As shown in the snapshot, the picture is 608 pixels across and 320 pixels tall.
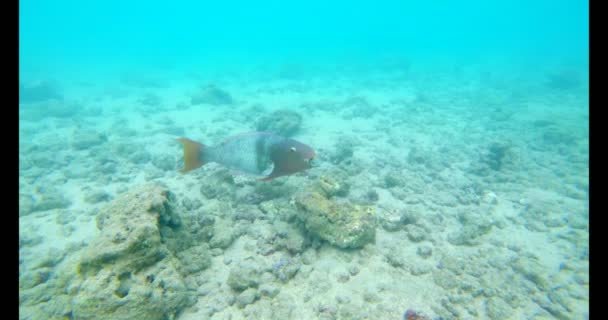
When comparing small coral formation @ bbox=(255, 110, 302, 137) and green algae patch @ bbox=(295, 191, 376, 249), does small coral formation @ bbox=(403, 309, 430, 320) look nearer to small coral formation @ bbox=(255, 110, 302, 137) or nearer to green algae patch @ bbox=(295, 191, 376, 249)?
green algae patch @ bbox=(295, 191, 376, 249)

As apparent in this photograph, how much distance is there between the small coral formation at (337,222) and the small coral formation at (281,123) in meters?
5.96

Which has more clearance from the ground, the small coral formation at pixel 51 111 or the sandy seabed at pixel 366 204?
the small coral formation at pixel 51 111

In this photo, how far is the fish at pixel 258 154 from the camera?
4051mm

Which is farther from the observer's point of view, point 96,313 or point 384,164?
point 384,164

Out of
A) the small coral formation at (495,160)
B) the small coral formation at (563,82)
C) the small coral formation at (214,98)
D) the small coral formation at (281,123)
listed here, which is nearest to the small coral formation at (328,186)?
the small coral formation at (495,160)

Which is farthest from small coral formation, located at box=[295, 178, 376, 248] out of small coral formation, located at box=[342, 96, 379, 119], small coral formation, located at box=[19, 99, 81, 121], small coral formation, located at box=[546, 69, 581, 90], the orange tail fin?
small coral formation, located at box=[546, 69, 581, 90]

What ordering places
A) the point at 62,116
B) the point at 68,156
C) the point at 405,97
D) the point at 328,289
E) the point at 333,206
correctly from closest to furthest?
1. the point at 328,289
2. the point at 333,206
3. the point at 68,156
4. the point at 62,116
5. the point at 405,97

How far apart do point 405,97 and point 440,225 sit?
14.5 m

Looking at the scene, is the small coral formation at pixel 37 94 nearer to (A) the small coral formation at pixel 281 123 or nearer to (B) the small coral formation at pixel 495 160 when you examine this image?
(A) the small coral formation at pixel 281 123

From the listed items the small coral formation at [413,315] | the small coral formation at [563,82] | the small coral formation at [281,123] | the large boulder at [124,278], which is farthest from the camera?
the small coral formation at [563,82]
